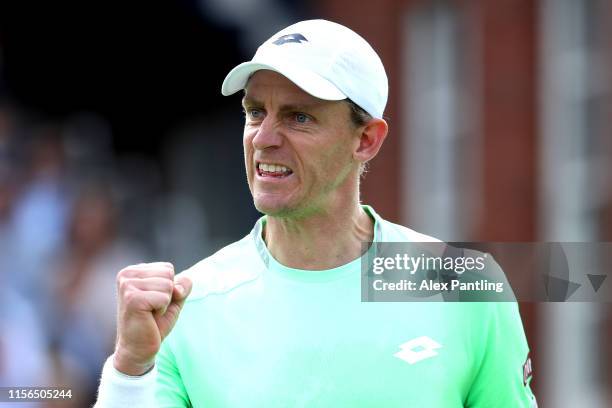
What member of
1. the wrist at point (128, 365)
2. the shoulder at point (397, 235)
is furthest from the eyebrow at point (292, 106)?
the wrist at point (128, 365)

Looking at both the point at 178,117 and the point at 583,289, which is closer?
the point at 583,289

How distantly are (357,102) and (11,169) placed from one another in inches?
190

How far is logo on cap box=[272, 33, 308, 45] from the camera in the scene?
409 centimetres

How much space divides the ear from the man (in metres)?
0.02

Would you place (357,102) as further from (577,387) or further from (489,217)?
(489,217)

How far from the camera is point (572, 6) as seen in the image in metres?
9.90

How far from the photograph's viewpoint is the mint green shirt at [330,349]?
3.88 metres

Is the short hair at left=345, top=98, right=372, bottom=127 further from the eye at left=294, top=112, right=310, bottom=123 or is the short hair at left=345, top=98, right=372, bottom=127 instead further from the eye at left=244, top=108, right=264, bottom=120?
the eye at left=244, top=108, right=264, bottom=120

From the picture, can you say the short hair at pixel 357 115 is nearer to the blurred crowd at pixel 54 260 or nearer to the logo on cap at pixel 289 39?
the logo on cap at pixel 289 39

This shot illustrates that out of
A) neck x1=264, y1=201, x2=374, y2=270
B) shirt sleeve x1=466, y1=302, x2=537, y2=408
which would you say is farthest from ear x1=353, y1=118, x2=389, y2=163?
shirt sleeve x1=466, y1=302, x2=537, y2=408

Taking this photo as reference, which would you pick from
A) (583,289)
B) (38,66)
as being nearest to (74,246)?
(583,289)

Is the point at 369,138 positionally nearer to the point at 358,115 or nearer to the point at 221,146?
the point at 358,115

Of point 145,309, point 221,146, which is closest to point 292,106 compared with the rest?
point 145,309

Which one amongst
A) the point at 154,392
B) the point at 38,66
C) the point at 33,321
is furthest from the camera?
the point at 38,66
